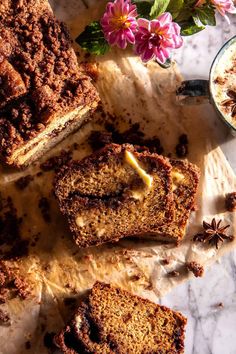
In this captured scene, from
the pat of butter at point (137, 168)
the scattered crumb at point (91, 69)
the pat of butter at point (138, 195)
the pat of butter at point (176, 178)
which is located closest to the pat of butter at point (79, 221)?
the pat of butter at point (138, 195)

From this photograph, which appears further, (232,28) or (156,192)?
(232,28)

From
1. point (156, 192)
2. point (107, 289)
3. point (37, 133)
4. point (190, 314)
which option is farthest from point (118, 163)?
point (190, 314)

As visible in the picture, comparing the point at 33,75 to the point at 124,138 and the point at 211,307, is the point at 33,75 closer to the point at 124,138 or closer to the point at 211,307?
→ the point at 124,138

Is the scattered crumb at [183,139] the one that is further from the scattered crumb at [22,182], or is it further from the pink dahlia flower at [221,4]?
the scattered crumb at [22,182]

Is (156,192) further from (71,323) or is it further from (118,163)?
(71,323)

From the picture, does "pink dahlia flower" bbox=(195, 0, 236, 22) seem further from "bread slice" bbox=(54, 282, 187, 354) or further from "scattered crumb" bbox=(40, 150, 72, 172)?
"bread slice" bbox=(54, 282, 187, 354)

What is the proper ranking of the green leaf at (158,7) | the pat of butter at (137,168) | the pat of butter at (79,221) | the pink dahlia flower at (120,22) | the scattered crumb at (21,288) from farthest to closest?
the scattered crumb at (21,288)
the pat of butter at (79,221)
the pat of butter at (137,168)
the pink dahlia flower at (120,22)
the green leaf at (158,7)
